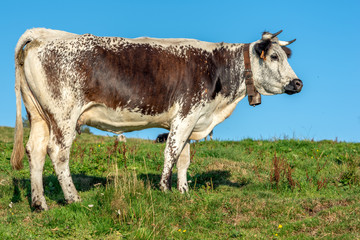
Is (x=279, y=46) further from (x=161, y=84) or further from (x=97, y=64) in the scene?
(x=97, y=64)

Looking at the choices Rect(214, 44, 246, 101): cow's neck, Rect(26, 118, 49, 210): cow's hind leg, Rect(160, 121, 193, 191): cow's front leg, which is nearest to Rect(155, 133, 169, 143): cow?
Rect(214, 44, 246, 101): cow's neck

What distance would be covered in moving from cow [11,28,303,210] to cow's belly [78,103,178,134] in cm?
2

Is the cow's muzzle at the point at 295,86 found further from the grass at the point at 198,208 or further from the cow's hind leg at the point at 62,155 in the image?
the cow's hind leg at the point at 62,155

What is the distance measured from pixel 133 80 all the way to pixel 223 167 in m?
5.07

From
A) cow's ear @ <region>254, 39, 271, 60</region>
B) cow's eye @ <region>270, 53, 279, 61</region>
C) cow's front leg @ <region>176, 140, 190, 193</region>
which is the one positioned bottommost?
cow's front leg @ <region>176, 140, 190, 193</region>

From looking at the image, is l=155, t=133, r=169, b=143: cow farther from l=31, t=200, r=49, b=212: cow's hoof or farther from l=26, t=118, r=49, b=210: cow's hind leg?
l=31, t=200, r=49, b=212: cow's hoof

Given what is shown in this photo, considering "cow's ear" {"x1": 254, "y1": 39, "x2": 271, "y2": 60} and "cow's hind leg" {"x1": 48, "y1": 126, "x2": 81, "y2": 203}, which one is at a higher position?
"cow's ear" {"x1": 254, "y1": 39, "x2": 271, "y2": 60}

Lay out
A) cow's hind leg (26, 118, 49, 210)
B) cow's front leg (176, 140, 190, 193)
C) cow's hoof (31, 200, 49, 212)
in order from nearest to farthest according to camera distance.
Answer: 1. cow's hoof (31, 200, 49, 212)
2. cow's hind leg (26, 118, 49, 210)
3. cow's front leg (176, 140, 190, 193)

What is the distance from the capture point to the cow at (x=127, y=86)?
855 centimetres

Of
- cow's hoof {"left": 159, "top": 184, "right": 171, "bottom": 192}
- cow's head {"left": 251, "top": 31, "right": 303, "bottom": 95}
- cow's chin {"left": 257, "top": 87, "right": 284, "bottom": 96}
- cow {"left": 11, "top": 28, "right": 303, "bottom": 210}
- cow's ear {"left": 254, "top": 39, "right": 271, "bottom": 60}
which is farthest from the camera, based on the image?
cow's chin {"left": 257, "top": 87, "right": 284, "bottom": 96}

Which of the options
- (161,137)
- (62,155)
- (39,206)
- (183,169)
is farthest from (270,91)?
(161,137)

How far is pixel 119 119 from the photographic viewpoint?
29.2 ft

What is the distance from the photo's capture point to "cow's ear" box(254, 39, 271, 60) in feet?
32.1

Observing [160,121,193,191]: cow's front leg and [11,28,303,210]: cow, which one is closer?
[11,28,303,210]: cow
